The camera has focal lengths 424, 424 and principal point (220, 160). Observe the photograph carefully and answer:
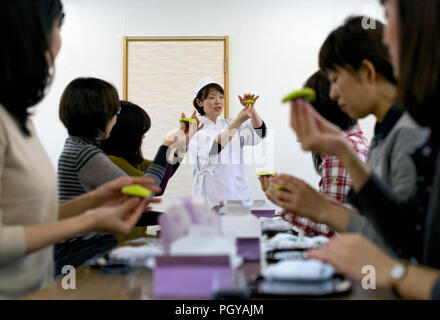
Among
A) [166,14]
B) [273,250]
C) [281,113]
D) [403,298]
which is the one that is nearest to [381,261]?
[403,298]

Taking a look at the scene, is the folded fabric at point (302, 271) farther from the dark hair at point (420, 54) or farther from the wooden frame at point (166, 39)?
the wooden frame at point (166, 39)

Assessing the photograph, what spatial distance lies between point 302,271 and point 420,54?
0.41m

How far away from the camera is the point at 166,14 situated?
3.80m

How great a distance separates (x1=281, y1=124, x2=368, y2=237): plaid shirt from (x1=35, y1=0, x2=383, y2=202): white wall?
6.80ft

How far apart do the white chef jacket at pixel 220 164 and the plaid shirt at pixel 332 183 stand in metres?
1.58

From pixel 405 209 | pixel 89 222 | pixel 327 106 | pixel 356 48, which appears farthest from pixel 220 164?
pixel 405 209

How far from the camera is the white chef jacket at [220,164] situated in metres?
3.17

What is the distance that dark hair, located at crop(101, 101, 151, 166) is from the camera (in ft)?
6.89

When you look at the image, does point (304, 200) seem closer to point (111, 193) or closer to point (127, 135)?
point (111, 193)

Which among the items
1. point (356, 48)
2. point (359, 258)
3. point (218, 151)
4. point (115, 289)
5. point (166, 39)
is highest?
point (166, 39)

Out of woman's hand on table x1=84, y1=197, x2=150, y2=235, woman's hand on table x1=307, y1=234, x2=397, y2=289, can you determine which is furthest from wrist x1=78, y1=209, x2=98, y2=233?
woman's hand on table x1=307, y1=234, x2=397, y2=289

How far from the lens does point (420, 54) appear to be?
0.69m

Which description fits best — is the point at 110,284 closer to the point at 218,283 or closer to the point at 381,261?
the point at 218,283

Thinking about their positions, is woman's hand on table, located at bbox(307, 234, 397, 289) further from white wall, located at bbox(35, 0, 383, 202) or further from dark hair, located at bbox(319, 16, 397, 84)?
white wall, located at bbox(35, 0, 383, 202)
